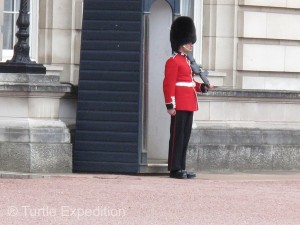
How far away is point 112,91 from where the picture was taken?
17.0 metres

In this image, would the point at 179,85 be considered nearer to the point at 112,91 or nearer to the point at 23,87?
the point at 112,91

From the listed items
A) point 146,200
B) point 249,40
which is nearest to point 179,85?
point 249,40

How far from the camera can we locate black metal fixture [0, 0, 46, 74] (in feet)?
54.3

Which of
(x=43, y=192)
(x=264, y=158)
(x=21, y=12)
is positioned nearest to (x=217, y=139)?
(x=264, y=158)

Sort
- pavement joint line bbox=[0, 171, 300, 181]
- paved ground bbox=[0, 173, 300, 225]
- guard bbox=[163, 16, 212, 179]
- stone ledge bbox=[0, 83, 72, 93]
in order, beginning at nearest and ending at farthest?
paved ground bbox=[0, 173, 300, 225] < pavement joint line bbox=[0, 171, 300, 181] < stone ledge bbox=[0, 83, 72, 93] < guard bbox=[163, 16, 212, 179]

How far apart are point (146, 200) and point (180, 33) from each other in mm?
3522

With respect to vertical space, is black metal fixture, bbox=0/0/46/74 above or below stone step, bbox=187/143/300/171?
above

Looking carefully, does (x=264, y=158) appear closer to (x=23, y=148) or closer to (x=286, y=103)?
(x=286, y=103)

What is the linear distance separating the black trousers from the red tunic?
108mm

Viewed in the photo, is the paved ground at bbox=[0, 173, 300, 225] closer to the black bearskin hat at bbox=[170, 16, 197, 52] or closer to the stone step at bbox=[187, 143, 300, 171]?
the stone step at bbox=[187, 143, 300, 171]

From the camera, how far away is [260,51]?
63.3 ft

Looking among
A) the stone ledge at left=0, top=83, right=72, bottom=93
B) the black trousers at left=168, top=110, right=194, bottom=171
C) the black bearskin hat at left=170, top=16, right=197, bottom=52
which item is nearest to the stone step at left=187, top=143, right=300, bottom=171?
the black trousers at left=168, top=110, right=194, bottom=171

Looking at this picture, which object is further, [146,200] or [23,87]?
[23,87]

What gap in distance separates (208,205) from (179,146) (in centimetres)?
320
